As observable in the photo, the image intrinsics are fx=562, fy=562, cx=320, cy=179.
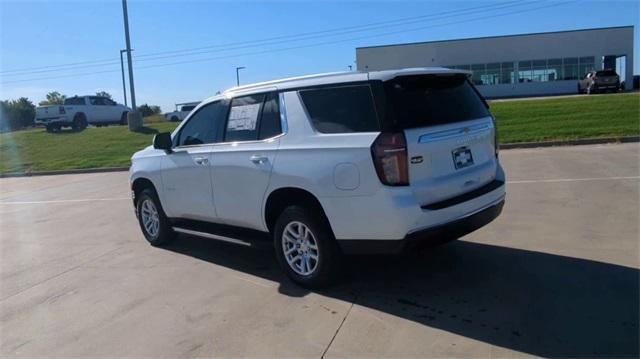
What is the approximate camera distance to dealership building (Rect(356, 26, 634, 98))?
52.9 m

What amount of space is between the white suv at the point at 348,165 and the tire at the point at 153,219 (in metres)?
1.18

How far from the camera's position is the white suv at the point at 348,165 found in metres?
4.52

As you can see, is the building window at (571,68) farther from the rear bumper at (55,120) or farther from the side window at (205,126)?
the side window at (205,126)

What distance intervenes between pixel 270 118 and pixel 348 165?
1251mm

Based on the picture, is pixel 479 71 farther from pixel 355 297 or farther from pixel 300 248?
pixel 355 297

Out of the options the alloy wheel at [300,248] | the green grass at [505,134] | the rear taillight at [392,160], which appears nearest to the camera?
the rear taillight at [392,160]

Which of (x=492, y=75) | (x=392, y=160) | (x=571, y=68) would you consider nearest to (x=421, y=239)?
(x=392, y=160)

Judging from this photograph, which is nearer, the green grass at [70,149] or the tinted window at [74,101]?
the green grass at [70,149]

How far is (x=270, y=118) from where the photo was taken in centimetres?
553

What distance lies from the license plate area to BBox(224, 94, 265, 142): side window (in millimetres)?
1974

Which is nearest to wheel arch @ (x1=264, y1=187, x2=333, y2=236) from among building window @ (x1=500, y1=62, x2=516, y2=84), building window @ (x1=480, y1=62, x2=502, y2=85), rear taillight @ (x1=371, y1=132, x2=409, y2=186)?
rear taillight @ (x1=371, y1=132, x2=409, y2=186)

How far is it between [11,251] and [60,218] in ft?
8.02

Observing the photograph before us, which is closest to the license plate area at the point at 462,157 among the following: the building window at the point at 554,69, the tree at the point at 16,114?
the building window at the point at 554,69

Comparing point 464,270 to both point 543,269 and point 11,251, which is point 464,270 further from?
point 11,251
